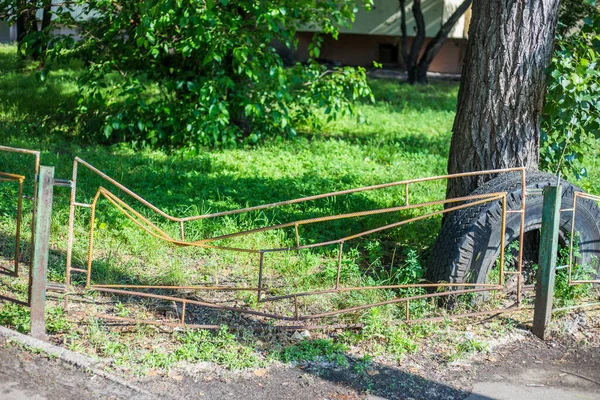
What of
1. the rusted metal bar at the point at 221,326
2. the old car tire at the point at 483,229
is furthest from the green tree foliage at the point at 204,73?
the rusted metal bar at the point at 221,326

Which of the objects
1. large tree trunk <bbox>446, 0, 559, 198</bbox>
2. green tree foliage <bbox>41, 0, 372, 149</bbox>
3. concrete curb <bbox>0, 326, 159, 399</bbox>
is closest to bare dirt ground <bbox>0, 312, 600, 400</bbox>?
concrete curb <bbox>0, 326, 159, 399</bbox>

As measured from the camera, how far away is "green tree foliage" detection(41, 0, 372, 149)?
8.96m

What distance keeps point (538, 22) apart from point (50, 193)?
3741 mm

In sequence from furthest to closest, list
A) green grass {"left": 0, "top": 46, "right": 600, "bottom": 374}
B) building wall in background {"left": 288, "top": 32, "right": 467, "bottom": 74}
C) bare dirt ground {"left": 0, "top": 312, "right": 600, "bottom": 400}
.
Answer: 1. building wall in background {"left": 288, "top": 32, "right": 467, "bottom": 74}
2. green grass {"left": 0, "top": 46, "right": 600, "bottom": 374}
3. bare dirt ground {"left": 0, "top": 312, "right": 600, "bottom": 400}

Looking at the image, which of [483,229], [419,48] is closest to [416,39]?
[419,48]

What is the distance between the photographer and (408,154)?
33.2ft

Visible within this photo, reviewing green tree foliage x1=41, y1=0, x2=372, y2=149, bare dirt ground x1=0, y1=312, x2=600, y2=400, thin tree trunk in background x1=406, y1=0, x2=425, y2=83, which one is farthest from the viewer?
thin tree trunk in background x1=406, y1=0, x2=425, y2=83

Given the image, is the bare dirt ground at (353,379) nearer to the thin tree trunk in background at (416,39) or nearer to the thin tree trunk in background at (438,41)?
the thin tree trunk in background at (438,41)

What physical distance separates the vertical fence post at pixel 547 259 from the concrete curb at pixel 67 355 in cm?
265

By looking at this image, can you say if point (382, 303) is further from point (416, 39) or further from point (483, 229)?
point (416, 39)

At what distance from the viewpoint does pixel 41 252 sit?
430 cm

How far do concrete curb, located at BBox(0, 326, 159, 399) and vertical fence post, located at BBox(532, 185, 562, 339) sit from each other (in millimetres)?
2654

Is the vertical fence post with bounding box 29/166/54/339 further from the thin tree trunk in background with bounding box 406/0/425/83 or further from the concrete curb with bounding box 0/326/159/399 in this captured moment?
the thin tree trunk in background with bounding box 406/0/425/83

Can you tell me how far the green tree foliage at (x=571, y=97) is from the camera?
5.68 m
